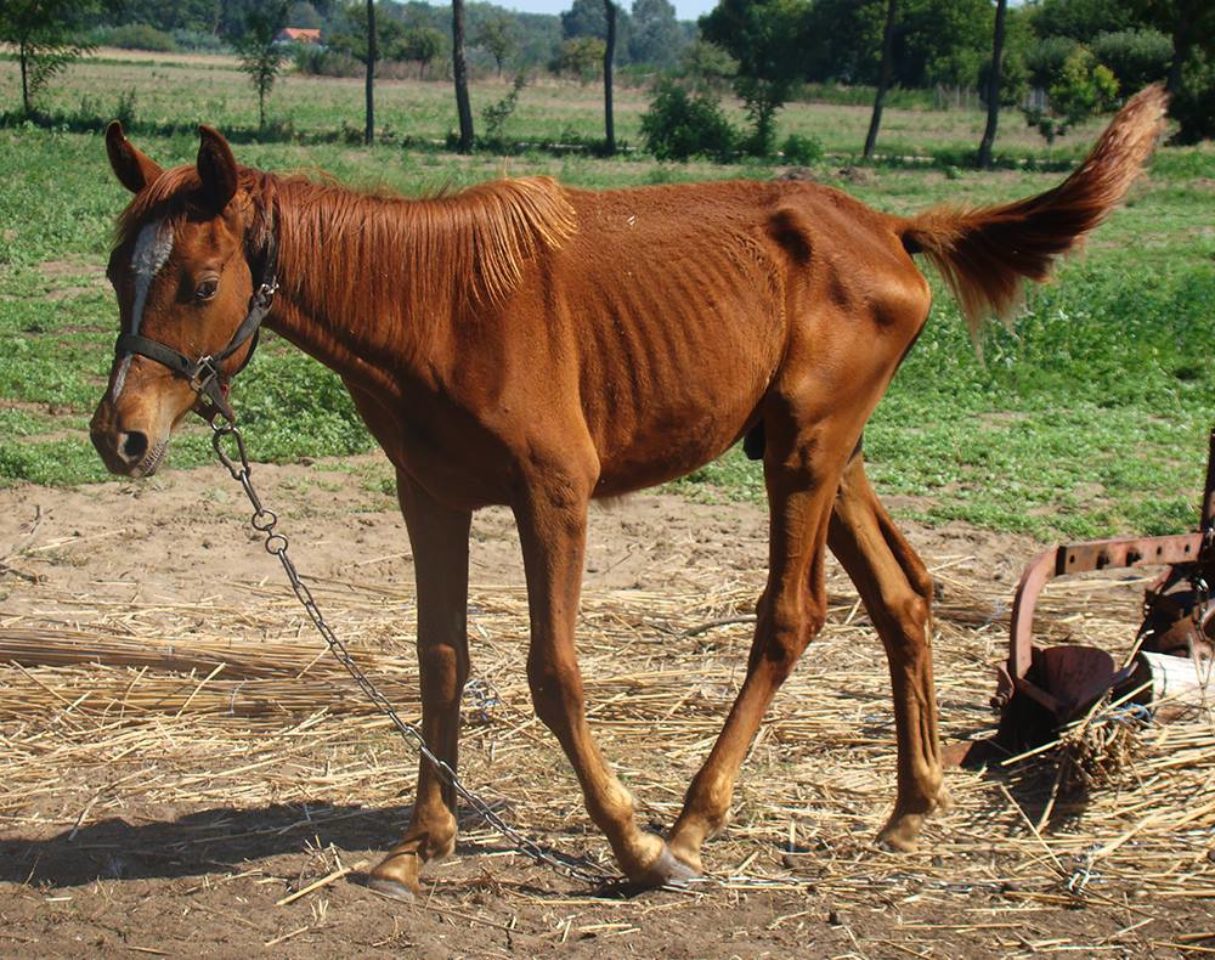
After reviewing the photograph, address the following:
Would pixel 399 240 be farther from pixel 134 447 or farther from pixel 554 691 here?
pixel 554 691

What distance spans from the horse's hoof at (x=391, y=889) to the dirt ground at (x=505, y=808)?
0.03 m

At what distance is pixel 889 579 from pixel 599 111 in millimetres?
51658

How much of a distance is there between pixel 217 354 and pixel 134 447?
333 mm

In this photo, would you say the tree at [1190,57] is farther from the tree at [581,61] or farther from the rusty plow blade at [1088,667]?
the tree at [581,61]

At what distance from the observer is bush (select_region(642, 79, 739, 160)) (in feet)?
119

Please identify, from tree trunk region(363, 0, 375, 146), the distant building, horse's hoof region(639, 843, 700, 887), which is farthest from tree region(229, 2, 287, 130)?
horse's hoof region(639, 843, 700, 887)

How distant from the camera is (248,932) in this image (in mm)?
4086

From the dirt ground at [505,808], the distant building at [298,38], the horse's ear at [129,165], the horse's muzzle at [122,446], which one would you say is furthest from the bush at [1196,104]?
the distant building at [298,38]

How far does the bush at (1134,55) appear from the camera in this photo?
162 feet

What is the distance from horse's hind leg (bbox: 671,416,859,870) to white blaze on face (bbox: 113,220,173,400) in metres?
1.90

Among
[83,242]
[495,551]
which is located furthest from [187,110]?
[495,551]

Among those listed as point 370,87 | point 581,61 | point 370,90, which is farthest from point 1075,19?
point 370,90

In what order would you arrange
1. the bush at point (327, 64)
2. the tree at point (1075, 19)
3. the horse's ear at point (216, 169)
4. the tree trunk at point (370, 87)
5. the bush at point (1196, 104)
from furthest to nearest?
the bush at point (327, 64) → the tree at point (1075, 19) → the bush at point (1196, 104) → the tree trunk at point (370, 87) → the horse's ear at point (216, 169)

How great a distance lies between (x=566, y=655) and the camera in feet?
14.0
